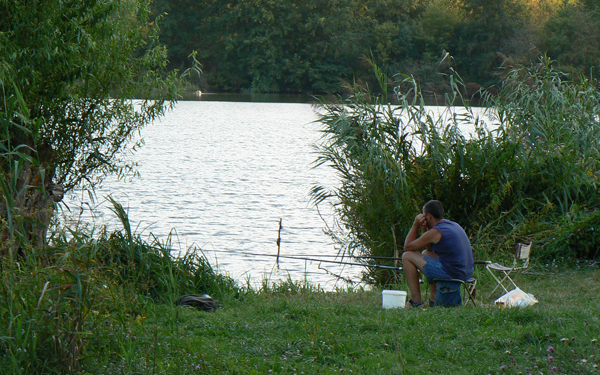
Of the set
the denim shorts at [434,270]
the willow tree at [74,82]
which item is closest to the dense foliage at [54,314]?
the willow tree at [74,82]

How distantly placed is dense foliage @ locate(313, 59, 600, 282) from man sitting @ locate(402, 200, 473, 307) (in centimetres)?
252

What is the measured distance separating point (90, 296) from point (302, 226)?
1159cm

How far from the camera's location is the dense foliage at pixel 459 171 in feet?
32.5

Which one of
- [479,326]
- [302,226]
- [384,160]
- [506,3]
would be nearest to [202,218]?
[302,226]

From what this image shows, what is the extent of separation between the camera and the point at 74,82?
31.5 ft

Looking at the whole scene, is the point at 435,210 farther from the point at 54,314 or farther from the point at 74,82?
the point at 74,82

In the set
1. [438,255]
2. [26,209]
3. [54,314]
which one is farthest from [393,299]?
[54,314]

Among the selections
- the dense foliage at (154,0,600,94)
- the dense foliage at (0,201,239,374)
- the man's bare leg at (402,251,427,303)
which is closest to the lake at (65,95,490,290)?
the man's bare leg at (402,251,427,303)

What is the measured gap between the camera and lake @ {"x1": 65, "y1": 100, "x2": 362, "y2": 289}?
12.6 metres

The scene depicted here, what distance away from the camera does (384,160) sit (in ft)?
32.5

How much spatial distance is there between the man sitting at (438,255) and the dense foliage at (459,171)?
2.52 meters

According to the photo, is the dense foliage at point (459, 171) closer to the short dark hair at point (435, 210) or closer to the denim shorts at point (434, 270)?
the short dark hair at point (435, 210)

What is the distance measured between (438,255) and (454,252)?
230mm

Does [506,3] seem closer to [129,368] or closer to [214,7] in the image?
[214,7]
